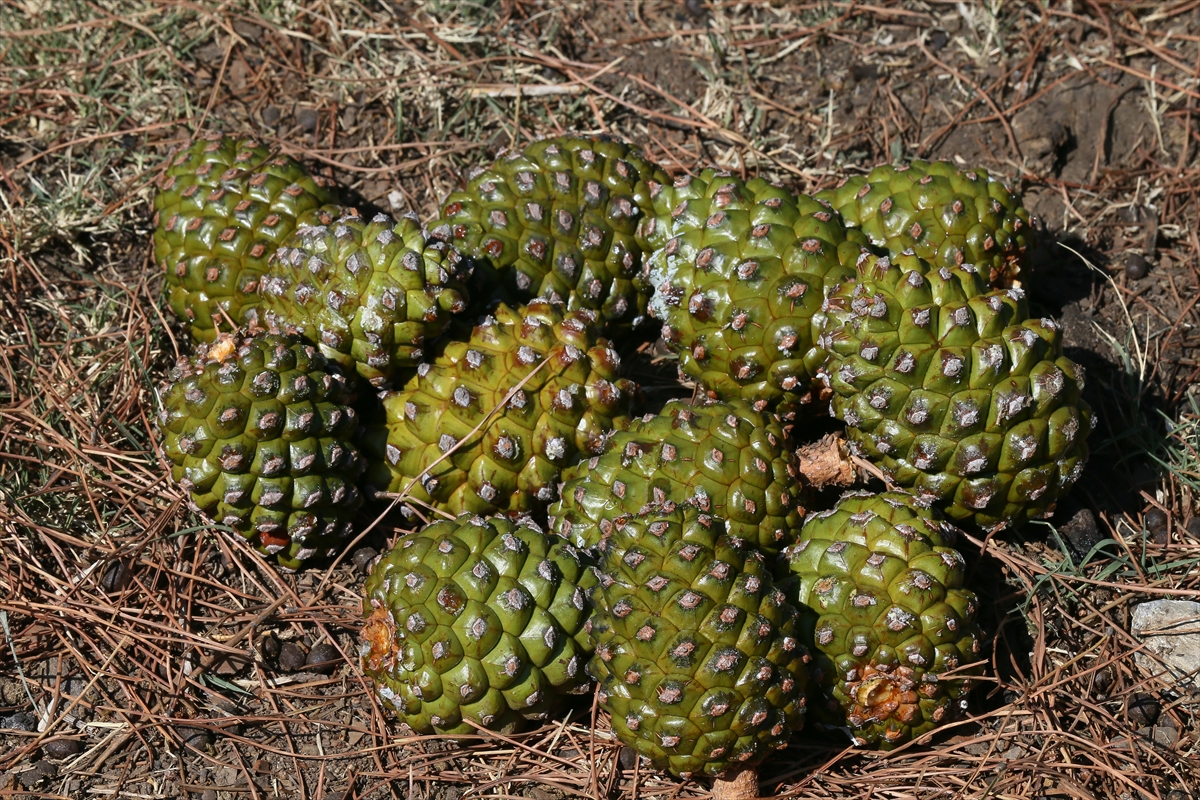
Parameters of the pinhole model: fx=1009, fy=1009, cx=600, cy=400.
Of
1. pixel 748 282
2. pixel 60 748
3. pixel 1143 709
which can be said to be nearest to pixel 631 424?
pixel 748 282

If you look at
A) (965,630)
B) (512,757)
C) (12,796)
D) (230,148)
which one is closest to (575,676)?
(512,757)

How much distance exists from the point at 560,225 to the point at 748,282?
789mm

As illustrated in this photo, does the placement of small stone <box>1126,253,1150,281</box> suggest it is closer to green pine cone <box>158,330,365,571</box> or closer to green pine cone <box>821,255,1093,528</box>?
green pine cone <box>821,255,1093,528</box>

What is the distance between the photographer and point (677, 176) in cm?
471

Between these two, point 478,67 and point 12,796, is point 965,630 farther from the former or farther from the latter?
point 478,67

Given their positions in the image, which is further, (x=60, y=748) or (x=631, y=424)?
(x=631, y=424)

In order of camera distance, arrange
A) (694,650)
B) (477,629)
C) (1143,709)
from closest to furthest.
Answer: (694,650)
(477,629)
(1143,709)

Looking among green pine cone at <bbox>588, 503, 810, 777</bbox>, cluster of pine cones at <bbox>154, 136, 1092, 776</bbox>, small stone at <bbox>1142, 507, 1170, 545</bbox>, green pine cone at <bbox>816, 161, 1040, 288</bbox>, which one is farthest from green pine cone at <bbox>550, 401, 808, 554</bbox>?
small stone at <bbox>1142, 507, 1170, 545</bbox>

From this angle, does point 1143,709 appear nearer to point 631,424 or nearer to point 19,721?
point 631,424

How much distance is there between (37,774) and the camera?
10.7 feet

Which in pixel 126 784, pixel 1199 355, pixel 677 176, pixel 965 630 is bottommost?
pixel 126 784

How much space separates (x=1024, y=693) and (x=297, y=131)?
3957mm

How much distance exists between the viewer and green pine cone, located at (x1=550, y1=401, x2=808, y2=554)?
3.22 meters

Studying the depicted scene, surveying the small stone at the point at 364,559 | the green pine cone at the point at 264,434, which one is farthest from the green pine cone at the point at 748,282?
the small stone at the point at 364,559
